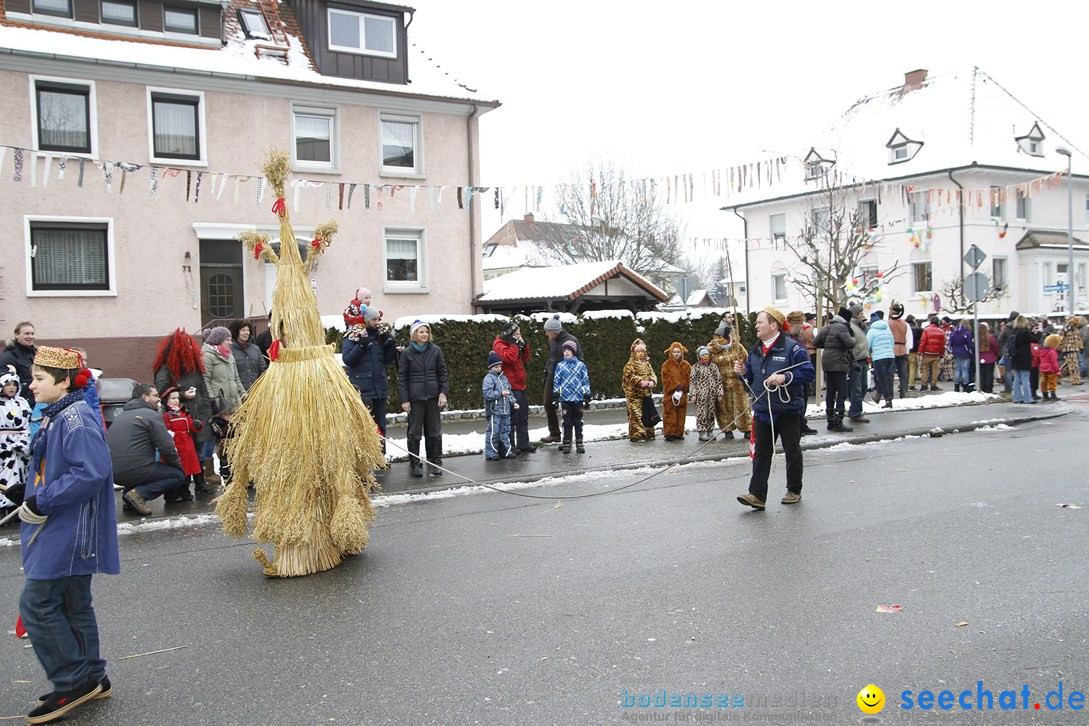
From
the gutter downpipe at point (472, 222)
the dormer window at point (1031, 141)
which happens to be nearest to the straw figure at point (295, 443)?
the gutter downpipe at point (472, 222)

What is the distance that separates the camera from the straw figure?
21.4 ft

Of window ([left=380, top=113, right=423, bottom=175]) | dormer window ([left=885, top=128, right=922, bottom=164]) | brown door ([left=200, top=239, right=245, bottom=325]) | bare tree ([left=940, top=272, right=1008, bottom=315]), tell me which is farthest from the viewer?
dormer window ([left=885, top=128, right=922, bottom=164])

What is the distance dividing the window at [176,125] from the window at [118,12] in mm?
2060

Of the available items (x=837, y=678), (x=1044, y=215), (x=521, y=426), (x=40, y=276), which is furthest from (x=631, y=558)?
(x=1044, y=215)

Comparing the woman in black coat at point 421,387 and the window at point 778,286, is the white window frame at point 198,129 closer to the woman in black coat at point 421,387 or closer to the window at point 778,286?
the woman in black coat at point 421,387

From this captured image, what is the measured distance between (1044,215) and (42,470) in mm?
49160

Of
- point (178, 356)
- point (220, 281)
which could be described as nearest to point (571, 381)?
point (178, 356)

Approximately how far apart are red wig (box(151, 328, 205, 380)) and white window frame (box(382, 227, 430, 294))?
1477cm

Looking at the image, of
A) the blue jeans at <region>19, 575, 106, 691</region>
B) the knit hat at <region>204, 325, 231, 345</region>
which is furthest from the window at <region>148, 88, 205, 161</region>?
the blue jeans at <region>19, 575, 106, 691</region>

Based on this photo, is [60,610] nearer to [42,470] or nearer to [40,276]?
[42,470]

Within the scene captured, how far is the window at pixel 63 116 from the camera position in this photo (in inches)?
817

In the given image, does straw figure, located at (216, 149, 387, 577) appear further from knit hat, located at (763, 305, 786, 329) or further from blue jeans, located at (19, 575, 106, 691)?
knit hat, located at (763, 305, 786, 329)

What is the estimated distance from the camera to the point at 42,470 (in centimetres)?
455

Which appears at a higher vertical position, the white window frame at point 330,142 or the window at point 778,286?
the white window frame at point 330,142
